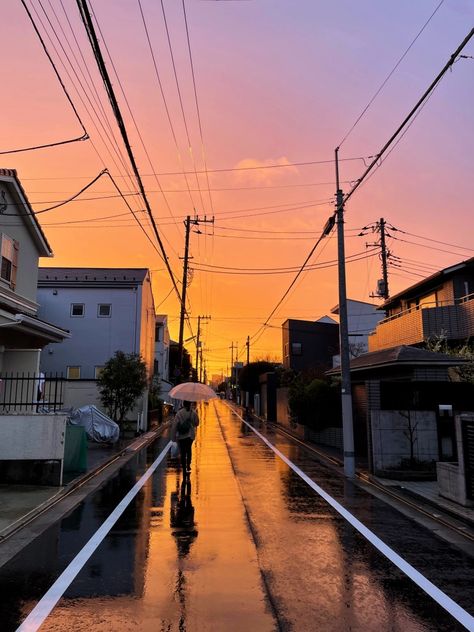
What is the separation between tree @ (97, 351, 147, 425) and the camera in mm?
21562

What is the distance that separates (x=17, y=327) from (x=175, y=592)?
9.50m

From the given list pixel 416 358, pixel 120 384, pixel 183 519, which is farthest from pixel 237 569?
pixel 120 384

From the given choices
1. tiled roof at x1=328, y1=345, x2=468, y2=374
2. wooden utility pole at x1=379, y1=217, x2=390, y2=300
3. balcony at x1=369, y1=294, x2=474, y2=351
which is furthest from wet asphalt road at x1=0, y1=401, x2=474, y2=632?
wooden utility pole at x1=379, y1=217, x2=390, y2=300

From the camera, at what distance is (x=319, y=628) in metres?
4.33

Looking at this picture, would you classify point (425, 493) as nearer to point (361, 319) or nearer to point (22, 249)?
point (22, 249)

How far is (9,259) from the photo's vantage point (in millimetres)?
16312

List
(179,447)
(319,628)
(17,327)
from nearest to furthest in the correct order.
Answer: (319,628) < (179,447) < (17,327)

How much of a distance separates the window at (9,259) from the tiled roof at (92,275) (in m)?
12.0

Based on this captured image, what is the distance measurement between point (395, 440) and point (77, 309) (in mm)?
21367

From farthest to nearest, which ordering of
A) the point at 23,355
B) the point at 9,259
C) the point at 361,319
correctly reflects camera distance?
1. the point at 361,319
2. the point at 23,355
3. the point at 9,259

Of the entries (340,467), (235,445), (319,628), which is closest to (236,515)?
(319,628)

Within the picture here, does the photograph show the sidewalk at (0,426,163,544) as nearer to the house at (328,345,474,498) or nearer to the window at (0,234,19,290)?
the window at (0,234,19,290)

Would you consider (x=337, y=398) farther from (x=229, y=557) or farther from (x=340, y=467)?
(x=229, y=557)

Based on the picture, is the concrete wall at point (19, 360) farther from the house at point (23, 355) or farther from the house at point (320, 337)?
the house at point (320, 337)
